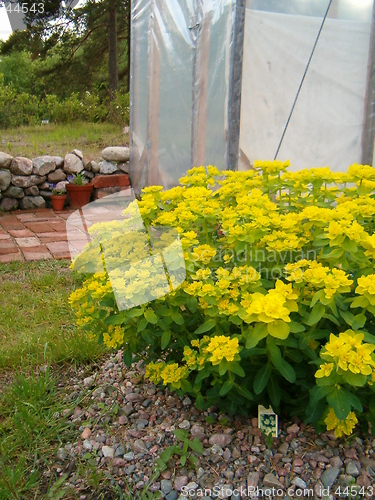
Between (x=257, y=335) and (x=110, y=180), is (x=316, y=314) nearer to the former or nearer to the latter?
(x=257, y=335)

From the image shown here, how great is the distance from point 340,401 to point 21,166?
528cm

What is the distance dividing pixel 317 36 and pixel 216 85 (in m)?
1.00

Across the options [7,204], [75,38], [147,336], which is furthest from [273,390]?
[75,38]

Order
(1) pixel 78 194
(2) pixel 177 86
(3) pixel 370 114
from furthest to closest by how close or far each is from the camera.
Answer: (1) pixel 78 194 → (2) pixel 177 86 → (3) pixel 370 114

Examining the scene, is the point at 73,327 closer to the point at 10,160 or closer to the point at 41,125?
the point at 10,160

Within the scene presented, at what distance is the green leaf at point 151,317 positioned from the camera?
1.55m

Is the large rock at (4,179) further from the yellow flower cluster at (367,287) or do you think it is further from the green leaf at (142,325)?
the yellow flower cluster at (367,287)

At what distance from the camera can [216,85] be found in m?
4.34

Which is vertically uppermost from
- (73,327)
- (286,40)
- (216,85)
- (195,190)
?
(286,40)

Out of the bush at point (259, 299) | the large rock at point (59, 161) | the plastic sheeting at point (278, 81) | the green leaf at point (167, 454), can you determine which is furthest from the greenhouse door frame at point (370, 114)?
the large rock at point (59, 161)

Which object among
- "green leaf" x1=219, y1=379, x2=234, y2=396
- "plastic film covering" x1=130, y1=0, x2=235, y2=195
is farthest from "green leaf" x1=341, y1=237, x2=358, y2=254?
"plastic film covering" x1=130, y1=0, x2=235, y2=195

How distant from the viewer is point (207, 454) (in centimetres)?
169

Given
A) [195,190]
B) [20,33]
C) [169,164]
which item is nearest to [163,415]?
[195,190]

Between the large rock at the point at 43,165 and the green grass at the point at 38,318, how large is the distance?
7.59 feet
